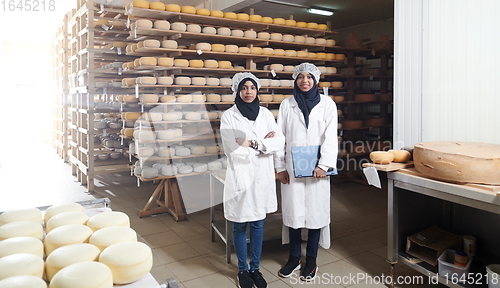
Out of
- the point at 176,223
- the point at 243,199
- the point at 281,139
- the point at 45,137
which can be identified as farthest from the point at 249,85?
the point at 45,137

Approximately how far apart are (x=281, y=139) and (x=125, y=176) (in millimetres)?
4346

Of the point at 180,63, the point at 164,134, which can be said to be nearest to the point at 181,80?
the point at 180,63

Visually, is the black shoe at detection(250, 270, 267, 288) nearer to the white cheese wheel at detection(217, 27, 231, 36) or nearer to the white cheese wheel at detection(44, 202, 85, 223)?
the white cheese wheel at detection(44, 202, 85, 223)

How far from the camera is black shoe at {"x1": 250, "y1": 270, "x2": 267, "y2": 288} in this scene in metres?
2.44

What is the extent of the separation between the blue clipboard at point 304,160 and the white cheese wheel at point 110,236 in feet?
4.89

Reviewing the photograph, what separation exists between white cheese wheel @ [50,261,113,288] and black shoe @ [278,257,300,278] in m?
1.82

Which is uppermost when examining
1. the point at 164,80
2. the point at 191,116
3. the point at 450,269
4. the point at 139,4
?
the point at 139,4

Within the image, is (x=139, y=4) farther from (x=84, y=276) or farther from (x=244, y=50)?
(x=84, y=276)

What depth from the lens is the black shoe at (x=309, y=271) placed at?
8.48ft

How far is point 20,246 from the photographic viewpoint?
3.68 feet

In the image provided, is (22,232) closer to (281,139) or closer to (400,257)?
(281,139)

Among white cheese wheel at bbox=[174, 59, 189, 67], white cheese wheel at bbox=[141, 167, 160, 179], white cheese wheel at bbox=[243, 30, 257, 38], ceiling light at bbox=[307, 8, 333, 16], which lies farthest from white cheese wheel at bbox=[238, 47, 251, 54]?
ceiling light at bbox=[307, 8, 333, 16]

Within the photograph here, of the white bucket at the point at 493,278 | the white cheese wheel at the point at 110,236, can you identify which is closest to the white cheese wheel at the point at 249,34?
the white bucket at the point at 493,278

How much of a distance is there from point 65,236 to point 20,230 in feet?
0.61
